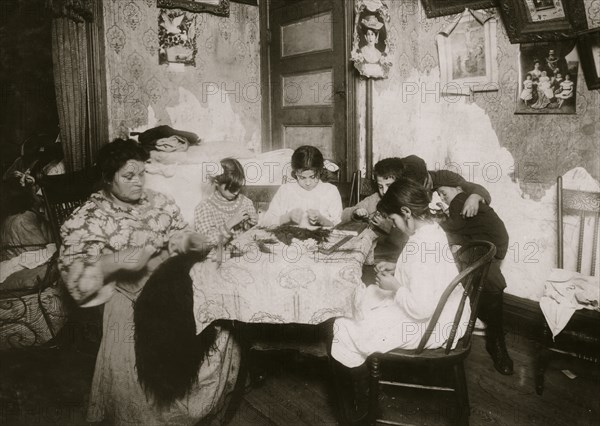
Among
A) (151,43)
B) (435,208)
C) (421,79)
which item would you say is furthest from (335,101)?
(151,43)

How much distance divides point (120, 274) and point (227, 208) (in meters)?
1.12

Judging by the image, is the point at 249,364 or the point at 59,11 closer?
the point at 249,364

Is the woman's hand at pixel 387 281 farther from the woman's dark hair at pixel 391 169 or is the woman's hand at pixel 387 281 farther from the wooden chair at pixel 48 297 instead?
the wooden chair at pixel 48 297

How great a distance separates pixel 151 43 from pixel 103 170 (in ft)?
5.90

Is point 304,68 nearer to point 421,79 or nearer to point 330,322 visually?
point 421,79

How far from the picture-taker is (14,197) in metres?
3.31

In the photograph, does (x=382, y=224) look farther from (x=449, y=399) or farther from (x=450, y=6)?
(x=450, y=6)

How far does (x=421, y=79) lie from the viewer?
3.75 meters

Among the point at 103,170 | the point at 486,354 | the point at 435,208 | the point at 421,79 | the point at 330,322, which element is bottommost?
the point at 486,354

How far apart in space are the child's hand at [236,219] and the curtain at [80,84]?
1022 millimetres

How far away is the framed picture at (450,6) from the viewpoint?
3318mm

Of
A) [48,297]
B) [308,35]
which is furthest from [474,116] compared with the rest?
[48,297]

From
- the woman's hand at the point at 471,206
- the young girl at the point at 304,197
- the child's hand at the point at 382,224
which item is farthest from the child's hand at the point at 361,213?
the woman's hand at the point at 471,206

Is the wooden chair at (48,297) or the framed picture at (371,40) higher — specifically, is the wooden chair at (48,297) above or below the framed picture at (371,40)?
below
